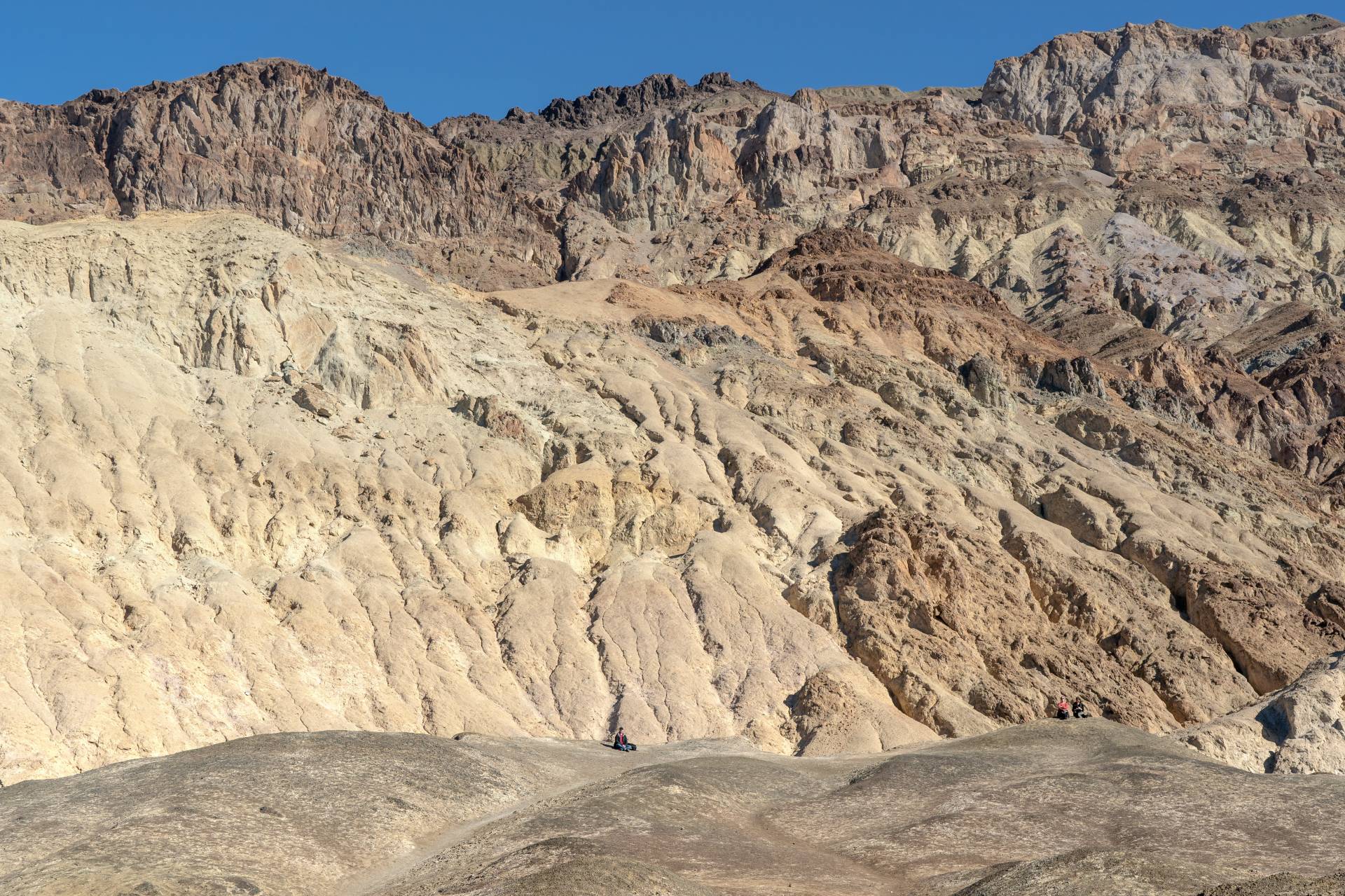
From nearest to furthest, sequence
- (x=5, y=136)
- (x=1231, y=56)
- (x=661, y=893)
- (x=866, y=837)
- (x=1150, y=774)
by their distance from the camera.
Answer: (x=661, y=893) → (x=866, y=837) → (x=1150, y=774) → (x=5, y=136) → (x=1231, y=56)

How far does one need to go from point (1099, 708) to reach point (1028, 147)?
102690mm

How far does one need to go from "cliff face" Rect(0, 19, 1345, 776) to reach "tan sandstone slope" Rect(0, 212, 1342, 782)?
0.54ft

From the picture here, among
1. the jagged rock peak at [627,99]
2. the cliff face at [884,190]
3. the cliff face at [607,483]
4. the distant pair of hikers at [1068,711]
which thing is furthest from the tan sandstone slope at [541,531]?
the jagged rock peak at [627,99]

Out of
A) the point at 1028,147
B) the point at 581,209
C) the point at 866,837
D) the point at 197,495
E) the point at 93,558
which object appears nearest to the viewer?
the point at 866,837

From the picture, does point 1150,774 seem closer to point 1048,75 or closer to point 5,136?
point 5,136

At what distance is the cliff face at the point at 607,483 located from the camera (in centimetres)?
4609

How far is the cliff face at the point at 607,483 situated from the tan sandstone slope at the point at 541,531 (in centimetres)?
17

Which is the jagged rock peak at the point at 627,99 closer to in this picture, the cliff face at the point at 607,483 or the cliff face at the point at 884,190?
the cliff face at the point at 884,190

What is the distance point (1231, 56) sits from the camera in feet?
518

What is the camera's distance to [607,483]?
58.3m

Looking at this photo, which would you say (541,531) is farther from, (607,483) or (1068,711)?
(1068,711)

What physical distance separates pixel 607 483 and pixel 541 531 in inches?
143

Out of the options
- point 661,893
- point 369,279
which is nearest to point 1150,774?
point 661,893

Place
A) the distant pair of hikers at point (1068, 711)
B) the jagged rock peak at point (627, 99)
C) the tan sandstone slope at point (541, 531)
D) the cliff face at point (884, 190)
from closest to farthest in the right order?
1. the distant pair of hikers at point (1068, 711)
2. the tan sandstone slope at point (541, 531)
3. the cliff face at point (884, 190)
4. the jagged rock peak at point (627, 99)
